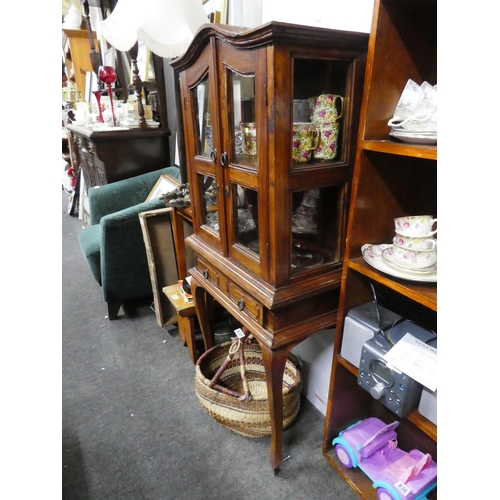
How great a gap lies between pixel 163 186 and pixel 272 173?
163 centimetres

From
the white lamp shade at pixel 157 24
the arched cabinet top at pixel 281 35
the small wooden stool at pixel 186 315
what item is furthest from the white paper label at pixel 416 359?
the white lamp shade at pixel 157 24

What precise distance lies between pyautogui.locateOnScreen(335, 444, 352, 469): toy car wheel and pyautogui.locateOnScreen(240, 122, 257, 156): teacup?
1.01 metres

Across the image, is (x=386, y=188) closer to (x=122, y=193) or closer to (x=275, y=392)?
(x=275, y=392)

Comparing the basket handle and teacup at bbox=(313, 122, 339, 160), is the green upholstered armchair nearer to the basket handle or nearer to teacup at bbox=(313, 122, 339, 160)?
the basket handle

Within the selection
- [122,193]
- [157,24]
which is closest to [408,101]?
[157,24]

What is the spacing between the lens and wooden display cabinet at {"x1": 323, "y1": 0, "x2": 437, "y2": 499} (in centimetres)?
77

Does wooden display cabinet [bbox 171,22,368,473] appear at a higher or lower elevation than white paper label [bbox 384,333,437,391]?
higher

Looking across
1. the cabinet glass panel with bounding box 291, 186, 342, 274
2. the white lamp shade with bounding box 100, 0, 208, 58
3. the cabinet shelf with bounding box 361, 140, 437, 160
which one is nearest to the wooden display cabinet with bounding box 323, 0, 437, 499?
the cabinet shelf with bounding box 361, 140, 437, 160

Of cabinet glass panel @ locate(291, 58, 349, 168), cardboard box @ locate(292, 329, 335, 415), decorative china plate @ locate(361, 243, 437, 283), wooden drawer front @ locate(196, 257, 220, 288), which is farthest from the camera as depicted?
cardboard box @ locate(292, 329, 335, 415)

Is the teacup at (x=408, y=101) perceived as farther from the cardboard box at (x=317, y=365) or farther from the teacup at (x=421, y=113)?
the cardboard box at (x=317, y=365)

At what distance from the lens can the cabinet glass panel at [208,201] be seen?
119 cm
